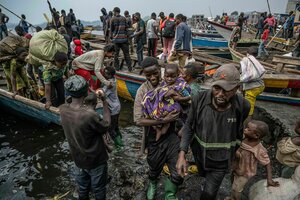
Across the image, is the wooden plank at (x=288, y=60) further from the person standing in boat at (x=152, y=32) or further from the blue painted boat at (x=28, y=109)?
the blue painted boat at (x=28, y=109)

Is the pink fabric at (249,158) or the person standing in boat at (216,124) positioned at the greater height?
the person standing in boat at (216,124)

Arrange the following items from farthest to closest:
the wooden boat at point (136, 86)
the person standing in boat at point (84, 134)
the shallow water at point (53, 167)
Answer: the wooden boat at point (136, 86), the shallow water at point (53, 167), the person standing in boat at point (84, 134)

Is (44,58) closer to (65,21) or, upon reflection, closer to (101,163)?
(101,163)

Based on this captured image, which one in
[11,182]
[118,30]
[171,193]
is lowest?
[11,182]

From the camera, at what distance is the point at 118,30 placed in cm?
692

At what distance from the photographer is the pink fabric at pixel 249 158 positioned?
2544 mm

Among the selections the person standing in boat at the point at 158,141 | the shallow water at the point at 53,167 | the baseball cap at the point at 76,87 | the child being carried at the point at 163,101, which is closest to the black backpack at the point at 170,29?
the shallow water at the point at 53,167

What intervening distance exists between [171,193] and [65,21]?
13270mm

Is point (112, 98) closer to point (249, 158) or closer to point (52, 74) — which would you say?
point (52, 74)

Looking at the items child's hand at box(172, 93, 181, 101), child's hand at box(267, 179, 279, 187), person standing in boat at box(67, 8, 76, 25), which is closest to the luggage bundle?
child's hand at box(172, 93, 181, 101)

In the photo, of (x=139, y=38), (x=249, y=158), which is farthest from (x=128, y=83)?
(x=249, y=158)

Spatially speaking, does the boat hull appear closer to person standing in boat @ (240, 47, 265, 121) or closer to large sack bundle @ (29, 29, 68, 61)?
large sack bundle @ (29, 29, 68, 61)

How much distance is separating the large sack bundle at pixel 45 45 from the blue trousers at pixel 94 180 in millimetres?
2896

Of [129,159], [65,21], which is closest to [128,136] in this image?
[129,159]
